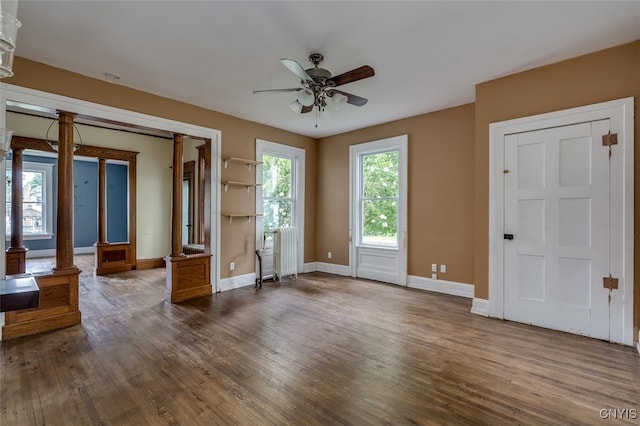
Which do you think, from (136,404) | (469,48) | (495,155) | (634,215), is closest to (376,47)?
(469,48)

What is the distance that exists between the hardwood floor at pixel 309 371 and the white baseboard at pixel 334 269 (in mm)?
2058

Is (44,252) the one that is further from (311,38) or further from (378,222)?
(311,38)

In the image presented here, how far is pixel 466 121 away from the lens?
14.1 ft

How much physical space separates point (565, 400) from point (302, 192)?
4.77 meters

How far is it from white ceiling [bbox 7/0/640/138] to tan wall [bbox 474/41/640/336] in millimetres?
136

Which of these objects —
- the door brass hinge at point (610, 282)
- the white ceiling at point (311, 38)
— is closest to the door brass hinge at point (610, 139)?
the white ceiling at point (311, 38)

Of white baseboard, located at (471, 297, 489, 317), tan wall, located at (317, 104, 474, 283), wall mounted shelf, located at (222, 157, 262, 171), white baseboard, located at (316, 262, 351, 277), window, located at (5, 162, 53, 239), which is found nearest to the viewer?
white baseboard, located at (471, 297, 489, 317)

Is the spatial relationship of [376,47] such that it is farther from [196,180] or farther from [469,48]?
[196,180]

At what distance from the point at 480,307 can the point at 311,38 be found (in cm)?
342

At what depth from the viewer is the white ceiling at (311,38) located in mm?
2297

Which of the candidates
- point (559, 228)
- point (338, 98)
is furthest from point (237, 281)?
point (559, 228)

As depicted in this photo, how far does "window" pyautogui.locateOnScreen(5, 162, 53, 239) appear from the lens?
25.3ft

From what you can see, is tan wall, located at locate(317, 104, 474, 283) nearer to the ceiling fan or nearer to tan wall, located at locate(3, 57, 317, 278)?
tan wall, located at locate(3, 57, 317, 278)

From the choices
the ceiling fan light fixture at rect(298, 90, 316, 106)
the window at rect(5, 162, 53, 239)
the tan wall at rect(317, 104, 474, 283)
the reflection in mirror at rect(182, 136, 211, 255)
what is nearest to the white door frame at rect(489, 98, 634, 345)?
the tan wall at rect(317, 104, 474, 283)
